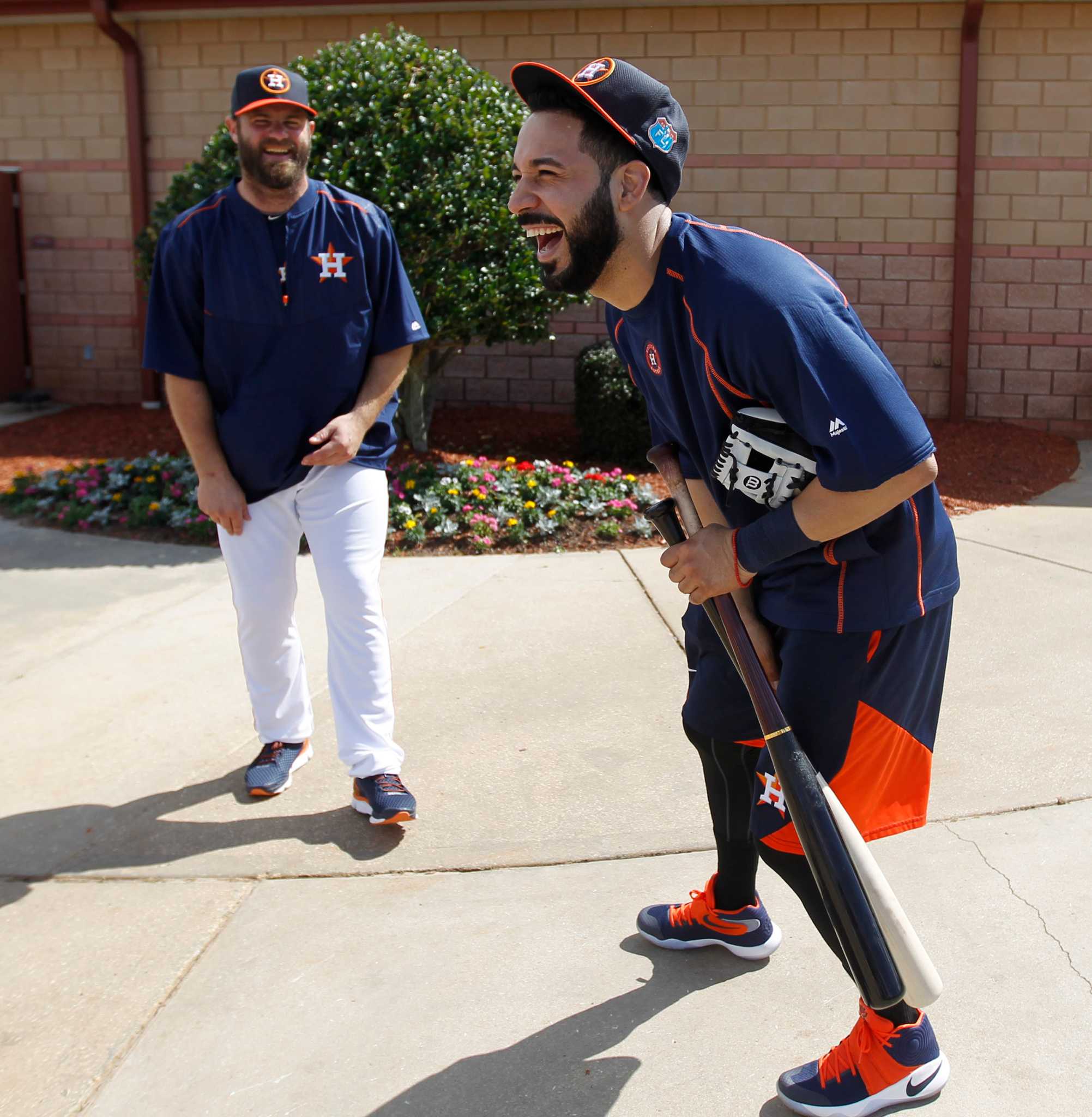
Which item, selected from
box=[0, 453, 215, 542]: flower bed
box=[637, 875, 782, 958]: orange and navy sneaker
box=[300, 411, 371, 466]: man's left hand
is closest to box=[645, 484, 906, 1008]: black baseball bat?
box=[637, 875, 782, 958]: orange and navy sneaker

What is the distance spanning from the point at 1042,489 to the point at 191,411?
19.7 ft

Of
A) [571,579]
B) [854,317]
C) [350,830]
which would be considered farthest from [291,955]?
[571,579]

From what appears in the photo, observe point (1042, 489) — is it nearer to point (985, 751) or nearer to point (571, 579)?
point (571, 579)

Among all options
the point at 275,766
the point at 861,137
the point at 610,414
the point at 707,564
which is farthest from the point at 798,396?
the point at 861,137

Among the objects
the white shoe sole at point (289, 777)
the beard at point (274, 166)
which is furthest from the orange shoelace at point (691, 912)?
the beard at point (274, 166)

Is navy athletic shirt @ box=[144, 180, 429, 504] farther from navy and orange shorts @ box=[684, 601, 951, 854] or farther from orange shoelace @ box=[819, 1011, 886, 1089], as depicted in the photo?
orange shoelace @ box=[819, 1011, 886, 1089]

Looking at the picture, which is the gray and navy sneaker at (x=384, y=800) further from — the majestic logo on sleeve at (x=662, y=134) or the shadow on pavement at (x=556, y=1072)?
the majestic logo on sleeve at (x=662, y=134)

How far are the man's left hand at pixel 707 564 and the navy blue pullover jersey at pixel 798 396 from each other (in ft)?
0.41

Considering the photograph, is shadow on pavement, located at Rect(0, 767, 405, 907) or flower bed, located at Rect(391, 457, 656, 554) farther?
flower bed, located at Rect(391, 457, 656, 554)

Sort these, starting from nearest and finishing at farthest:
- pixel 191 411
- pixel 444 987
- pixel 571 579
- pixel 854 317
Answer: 1. pixel 854 317
2. pixel 444 987
3. pixel 191 411
4. pixel 571 579

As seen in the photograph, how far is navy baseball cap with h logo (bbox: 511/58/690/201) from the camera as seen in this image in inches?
77.7

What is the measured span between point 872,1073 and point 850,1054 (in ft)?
0.16

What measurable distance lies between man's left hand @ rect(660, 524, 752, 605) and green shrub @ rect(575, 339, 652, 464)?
577 centimetres

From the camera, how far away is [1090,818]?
10.4 ft
